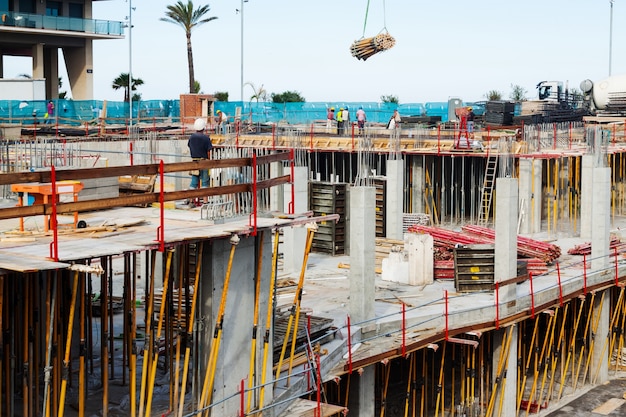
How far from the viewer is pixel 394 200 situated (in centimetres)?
3106

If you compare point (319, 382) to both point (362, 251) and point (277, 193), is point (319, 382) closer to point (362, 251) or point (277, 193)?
point (362, 251)

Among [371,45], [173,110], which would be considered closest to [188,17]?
[173,110]

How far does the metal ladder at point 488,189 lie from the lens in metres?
35.5

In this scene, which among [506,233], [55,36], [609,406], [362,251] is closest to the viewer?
[362,251]

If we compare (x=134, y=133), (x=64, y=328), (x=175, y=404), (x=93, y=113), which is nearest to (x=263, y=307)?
(x=175, y=404)

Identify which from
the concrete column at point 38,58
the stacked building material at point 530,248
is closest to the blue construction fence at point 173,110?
the concrete column at point 38,58

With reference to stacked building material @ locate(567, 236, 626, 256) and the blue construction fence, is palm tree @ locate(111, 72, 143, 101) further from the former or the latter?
stacked building material @ locate(567, 236, 626, 256)

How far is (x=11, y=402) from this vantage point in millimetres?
13477

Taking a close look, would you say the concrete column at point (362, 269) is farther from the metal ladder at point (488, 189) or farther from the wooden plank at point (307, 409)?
the metal ladder at point (488, 189)

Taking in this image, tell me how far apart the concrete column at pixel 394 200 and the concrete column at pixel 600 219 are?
604 cm

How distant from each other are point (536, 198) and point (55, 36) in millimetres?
38015

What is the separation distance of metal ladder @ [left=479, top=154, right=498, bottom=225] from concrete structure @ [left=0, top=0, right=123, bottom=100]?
33.3m

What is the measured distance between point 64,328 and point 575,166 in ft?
85.6

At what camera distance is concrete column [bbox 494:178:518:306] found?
77.3 feet
